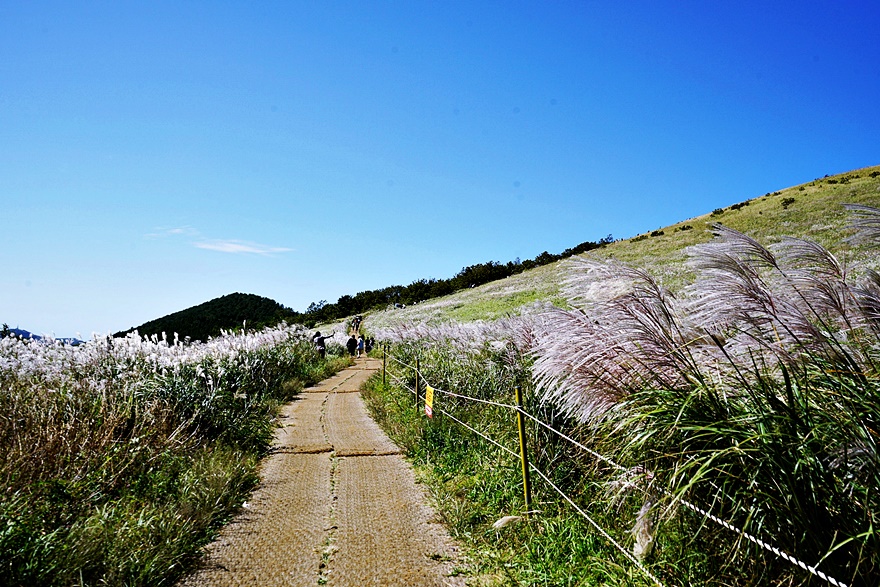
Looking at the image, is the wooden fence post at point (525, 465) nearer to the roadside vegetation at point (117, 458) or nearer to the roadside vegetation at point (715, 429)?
the roadside vegetation at point (715, 429)

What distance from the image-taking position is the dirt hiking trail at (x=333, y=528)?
11.9 feet

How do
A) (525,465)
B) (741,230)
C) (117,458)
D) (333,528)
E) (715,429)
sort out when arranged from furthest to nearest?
1. (741,230)
2. (117,458)
3. (333,528)
4. (525,465)
5. (715,429)

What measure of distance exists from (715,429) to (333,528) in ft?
11.0

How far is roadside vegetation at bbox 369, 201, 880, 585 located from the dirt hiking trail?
43cm

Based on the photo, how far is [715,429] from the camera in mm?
2234

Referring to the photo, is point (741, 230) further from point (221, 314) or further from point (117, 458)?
point (221, 314)

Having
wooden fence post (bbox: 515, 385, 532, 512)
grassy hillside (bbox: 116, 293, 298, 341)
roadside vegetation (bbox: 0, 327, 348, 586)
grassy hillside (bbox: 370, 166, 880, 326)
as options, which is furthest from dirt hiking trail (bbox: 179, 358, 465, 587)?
grassy hillside (bbox: 116, 293, 298, 341)

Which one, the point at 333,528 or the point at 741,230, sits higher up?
the point at 741,230

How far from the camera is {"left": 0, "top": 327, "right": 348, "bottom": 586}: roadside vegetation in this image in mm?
3293

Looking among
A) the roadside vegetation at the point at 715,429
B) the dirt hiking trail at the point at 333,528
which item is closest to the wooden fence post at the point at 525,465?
the roadside vegetation at the point at 715,429

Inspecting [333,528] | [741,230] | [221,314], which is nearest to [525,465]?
[333,528]

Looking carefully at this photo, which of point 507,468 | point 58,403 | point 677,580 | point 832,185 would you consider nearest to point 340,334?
point 58,403

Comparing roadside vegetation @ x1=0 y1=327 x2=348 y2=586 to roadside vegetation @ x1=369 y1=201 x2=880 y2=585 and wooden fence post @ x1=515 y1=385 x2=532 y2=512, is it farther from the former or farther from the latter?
wooden fence post @ x1=515 y1=385 x2=532 y2=512

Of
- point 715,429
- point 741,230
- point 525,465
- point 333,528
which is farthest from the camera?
point 741,230
